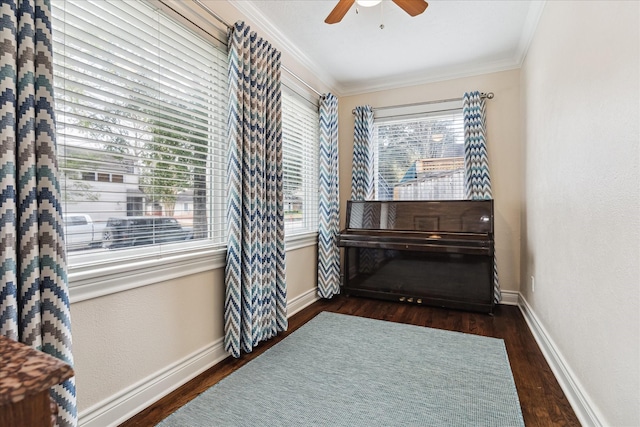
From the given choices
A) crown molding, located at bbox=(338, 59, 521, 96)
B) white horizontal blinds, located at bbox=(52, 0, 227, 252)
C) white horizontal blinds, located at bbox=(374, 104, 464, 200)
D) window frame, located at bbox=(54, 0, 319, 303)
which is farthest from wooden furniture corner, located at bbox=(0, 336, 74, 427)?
crown molding, located at bbox=(338, 59, 521, 96)

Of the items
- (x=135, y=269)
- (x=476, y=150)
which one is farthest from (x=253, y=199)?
(x=476, y=150)

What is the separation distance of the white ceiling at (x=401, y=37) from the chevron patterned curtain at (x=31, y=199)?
1.54 meters

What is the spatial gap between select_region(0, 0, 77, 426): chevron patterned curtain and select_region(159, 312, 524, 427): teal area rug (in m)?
0.76

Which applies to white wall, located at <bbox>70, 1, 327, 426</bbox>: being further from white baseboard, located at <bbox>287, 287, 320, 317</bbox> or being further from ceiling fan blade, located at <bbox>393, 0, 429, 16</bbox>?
ceiling fan blade, located at <bbox>393, 0, 429, 16</bbox>

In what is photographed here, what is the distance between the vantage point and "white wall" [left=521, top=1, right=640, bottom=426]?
119cm

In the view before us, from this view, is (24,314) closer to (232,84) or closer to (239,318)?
(239,318)

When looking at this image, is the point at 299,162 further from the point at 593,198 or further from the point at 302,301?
the point at 593,198

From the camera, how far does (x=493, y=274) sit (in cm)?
316

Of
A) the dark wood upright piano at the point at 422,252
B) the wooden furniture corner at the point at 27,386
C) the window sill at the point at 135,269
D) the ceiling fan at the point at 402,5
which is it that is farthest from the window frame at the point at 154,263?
the dark wood upright piano at the point at 422,252

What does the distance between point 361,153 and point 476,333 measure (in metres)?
2.21

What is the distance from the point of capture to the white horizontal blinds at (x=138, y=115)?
144 centimetres

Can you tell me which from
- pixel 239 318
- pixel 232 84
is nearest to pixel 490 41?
pixel 232 84

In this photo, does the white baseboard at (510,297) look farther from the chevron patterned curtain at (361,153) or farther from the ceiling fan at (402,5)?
the ceiling fan at (402,5)

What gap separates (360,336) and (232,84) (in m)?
2.04
